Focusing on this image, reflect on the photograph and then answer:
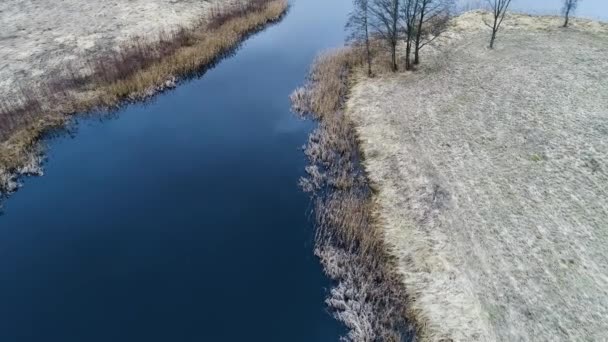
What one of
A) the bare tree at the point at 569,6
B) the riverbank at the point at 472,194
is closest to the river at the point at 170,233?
the riverbank at the point at 472,194

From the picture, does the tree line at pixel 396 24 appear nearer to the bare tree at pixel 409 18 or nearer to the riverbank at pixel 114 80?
the bare tree at pixel 409 18

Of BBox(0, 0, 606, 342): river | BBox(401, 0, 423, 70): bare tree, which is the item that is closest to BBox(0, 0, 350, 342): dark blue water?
BBox(0, 0, 606, 342): river

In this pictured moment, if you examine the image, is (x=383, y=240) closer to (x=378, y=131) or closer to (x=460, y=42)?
(x=378, y=131)

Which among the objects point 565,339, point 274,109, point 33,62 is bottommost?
point 565,339

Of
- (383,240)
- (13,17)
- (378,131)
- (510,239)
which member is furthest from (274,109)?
→ (13,17)

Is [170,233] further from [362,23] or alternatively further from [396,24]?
[396,24]

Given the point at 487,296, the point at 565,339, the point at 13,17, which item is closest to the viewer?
the point at 565,339

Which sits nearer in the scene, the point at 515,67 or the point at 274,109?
the point at 274,109
